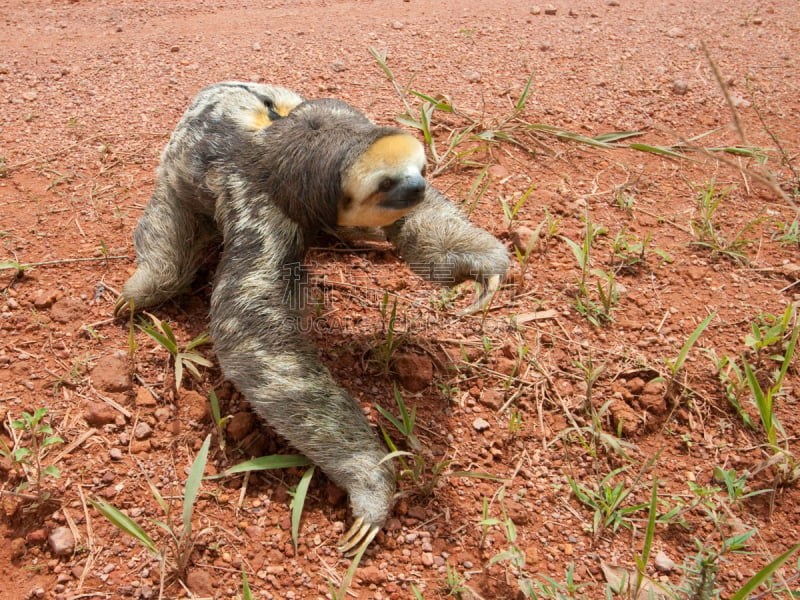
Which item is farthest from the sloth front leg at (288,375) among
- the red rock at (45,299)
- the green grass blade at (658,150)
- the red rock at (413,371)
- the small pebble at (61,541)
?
the green grass blade at (658,150)

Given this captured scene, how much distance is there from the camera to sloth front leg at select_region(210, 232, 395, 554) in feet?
9.18

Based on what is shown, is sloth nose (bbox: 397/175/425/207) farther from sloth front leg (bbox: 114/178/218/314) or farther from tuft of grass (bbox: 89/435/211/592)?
sloth front leg (bbox: 114/178/218/314)

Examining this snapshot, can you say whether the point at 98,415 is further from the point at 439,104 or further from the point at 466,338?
the point at 439,104

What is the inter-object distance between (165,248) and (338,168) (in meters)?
1.36

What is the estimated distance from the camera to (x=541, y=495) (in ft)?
9.29

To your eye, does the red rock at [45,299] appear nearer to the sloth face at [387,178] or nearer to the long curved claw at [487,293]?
the sloth face at [387,178]

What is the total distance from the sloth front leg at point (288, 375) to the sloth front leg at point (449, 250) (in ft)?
1.96

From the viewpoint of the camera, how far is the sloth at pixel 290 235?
2863 millimetres

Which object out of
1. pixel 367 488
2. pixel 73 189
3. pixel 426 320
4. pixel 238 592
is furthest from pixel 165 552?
pixel 73 189

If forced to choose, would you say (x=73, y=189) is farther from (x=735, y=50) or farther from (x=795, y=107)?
(x=735, y=50)

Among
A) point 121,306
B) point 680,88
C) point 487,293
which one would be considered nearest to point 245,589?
point 487,293

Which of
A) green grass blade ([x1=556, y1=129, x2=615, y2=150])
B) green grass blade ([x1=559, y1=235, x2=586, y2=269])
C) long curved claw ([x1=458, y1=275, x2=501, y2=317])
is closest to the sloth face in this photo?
long curved claw ([x1=458, y1=275, x2=501, y2=317])

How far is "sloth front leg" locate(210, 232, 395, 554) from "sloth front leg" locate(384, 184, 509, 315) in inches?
23.5

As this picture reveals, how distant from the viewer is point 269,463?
2.94 meters
